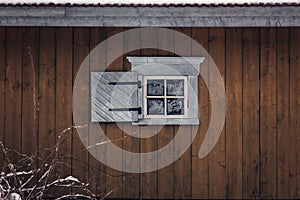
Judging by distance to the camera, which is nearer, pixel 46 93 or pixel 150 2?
pixel 150 2

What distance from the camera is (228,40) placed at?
8.20 m

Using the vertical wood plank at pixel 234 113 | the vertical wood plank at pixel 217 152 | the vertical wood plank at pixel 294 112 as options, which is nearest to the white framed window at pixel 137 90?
the vertical wood plank at pixel 217 152

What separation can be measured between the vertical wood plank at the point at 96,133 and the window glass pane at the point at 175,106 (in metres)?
0.81

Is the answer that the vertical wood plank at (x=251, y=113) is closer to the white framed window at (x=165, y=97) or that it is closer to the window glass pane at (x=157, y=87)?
the white framed window at (x=165, y=97)

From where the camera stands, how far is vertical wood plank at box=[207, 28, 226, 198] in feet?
26.9

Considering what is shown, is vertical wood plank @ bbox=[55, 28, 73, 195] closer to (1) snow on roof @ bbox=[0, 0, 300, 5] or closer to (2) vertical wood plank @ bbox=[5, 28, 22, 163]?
(2) vertical wood plank @ bbox=[5, 28, 22, 163]

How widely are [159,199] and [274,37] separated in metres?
2.33

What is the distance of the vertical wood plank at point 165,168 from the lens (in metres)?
8.21

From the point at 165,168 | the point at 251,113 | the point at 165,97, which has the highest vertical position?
the point at 165,97

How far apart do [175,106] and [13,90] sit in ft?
6.30

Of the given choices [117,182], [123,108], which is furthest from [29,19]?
[117,182]

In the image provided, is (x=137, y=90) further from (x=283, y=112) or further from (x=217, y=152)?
(x=283, y=112)

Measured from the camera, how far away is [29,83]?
8.23 metres

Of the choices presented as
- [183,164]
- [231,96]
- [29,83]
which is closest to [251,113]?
[231,96]
